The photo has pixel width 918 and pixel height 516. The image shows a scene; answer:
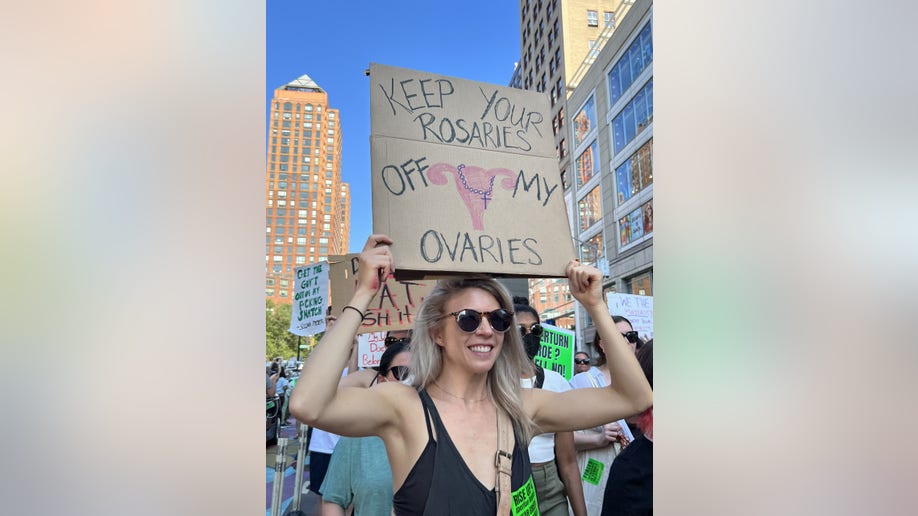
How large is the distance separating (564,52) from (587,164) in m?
13.1

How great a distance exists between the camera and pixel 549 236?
1856 mm

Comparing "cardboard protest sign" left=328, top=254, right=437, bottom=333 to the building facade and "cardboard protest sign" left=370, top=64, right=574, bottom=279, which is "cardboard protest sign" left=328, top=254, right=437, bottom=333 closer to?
"cardboard protest sign" left=370, top=64, right=574, bottom=279

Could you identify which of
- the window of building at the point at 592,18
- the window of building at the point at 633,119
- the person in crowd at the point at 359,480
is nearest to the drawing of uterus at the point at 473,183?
the person in crowd at the point at 359,480

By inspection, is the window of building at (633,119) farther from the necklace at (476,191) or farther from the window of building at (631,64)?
the necklace at (476,191)

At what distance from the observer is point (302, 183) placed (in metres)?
89.3

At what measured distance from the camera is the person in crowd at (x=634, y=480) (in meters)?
2.14

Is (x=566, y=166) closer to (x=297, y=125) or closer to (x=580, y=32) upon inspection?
(x=580, y=32)

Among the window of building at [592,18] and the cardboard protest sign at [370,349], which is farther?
the window of building at [592,18]

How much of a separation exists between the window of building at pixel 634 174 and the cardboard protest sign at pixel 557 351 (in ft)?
71.7

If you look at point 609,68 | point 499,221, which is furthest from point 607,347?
point 609,68

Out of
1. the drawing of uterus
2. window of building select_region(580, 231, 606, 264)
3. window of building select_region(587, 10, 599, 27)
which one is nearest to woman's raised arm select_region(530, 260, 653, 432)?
the drawing of uterus

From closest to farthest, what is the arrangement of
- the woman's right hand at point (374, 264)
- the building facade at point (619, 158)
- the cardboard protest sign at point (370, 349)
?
1. the woman's right hand at point (374, 264)
2. the cardboard protest sign at point (370, 349)
3. the building facade at point (619, 158)

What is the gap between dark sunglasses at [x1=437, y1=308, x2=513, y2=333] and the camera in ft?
5.77

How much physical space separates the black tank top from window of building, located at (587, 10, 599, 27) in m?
47.5
